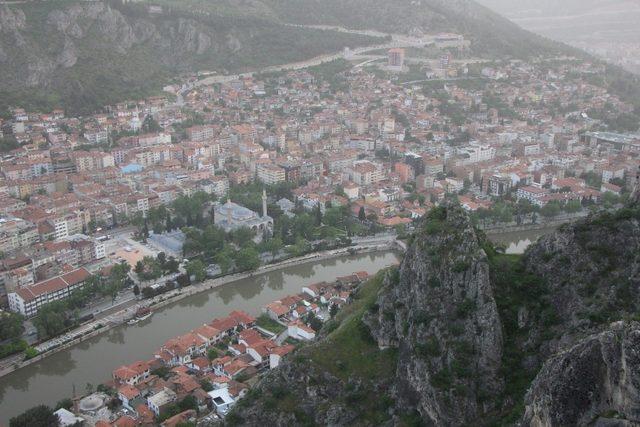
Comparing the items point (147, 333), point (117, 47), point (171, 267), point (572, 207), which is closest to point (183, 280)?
point (171, 267)

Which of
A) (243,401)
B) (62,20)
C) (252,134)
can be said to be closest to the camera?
(243,401)

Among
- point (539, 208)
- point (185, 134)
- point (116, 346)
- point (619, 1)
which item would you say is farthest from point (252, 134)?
point (619, 1)

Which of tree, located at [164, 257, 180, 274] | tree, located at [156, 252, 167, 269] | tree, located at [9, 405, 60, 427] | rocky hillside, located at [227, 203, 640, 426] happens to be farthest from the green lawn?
rocky hillside, located at [227, 203, 640, 426]

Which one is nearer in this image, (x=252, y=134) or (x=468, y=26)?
(x=252, y=134)

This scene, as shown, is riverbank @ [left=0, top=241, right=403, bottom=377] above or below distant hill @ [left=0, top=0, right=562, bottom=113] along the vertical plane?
below

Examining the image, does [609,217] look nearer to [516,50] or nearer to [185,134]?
[185,134]

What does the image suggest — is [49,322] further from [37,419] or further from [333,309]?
[333,309]

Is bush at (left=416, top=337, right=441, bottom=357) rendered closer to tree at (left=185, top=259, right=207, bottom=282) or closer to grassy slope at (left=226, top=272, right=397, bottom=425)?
grassy slope at (left=226, top=272, right=397, bottom=425)
